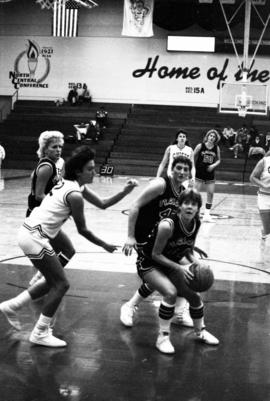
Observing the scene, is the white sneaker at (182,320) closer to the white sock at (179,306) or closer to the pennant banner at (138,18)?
the white sock at (179,306)

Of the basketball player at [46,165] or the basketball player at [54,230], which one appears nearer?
the basketball player at [54,230]

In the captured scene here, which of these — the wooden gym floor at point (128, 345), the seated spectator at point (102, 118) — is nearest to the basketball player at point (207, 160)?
→ the wooden gym floor at point (128, 345)

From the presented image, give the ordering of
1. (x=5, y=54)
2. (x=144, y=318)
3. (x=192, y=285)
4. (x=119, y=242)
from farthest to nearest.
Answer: (x=5, y=54) < (x=119, y=242) < (x=144, y=318) < (x=192, y=285)

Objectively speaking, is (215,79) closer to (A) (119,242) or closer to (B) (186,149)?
(B) (186,149)

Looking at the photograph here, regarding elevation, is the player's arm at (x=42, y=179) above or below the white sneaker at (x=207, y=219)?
above

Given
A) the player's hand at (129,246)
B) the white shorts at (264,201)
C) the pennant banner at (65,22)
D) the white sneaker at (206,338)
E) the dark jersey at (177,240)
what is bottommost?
the white sneaker at (206,338)

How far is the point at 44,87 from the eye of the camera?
2881 centimetres

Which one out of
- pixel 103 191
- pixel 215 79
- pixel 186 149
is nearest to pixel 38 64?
pixel 215 79

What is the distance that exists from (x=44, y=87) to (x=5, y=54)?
2.71m

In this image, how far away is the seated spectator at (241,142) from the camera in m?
22.9

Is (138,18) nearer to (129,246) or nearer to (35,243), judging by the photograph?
(129,246)

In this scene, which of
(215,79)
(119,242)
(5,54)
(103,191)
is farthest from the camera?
(5,54)

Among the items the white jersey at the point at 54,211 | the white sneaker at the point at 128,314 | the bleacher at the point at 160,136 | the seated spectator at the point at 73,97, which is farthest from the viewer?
the seated spectator at the point at 73,97

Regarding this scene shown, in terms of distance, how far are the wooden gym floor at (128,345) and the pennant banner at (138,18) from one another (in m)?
17.1
